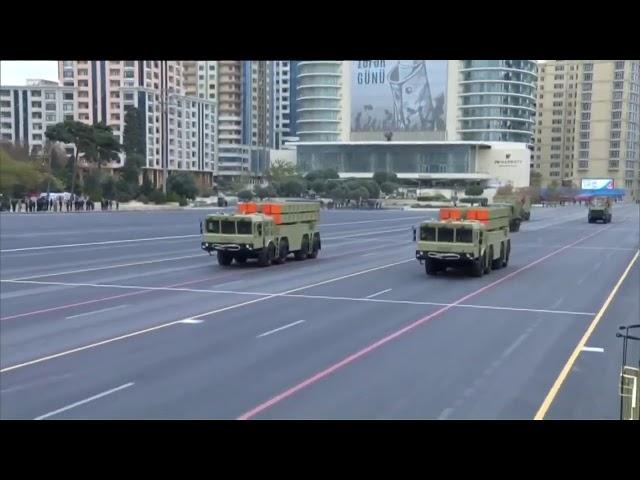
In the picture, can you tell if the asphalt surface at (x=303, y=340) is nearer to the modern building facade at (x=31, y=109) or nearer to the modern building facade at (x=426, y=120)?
the modern building facade at (x=31, y=109)

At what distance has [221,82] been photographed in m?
167

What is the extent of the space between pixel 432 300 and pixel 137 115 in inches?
4307

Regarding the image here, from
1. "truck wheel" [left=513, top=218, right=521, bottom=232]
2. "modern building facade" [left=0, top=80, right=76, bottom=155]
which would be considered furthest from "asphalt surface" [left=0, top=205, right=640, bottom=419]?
"modern building facade" [left=0, top=80, right=76, bottom=155]

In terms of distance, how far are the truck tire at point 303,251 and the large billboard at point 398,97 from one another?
111 meters

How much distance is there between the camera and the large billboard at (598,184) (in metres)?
122

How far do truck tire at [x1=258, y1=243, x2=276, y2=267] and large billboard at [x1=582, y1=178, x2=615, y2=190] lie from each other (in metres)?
106

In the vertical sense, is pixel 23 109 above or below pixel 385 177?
above

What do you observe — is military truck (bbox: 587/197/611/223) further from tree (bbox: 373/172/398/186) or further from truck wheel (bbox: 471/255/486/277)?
tree (bbox: 373/172/398/186)

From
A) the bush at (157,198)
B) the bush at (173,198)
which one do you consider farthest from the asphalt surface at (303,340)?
the bush at (173,198)

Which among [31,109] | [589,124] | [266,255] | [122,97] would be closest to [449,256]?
[266,255]

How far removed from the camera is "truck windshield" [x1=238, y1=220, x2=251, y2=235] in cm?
2781

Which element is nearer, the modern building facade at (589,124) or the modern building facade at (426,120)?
the modern building facade at (426,120)
